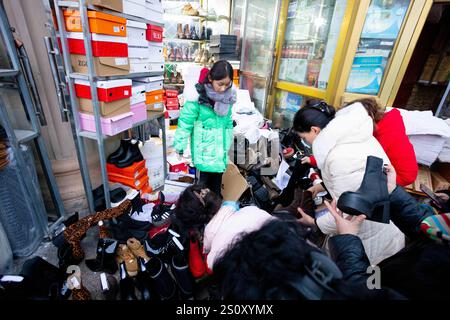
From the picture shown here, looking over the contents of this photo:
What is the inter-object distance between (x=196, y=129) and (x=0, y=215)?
1419 millimetres

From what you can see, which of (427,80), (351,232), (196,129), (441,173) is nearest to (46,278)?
(196,129)

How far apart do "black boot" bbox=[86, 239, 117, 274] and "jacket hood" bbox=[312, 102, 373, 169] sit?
1476 mm

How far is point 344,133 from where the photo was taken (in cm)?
112

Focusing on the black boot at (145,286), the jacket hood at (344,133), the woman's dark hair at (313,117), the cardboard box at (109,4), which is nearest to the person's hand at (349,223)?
the jacket hood at (344,133)

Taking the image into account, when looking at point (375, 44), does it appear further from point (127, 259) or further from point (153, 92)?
point (127, 259)

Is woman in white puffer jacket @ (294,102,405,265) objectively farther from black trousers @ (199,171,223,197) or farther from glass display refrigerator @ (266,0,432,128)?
glass display refrigerator @ (266,0,432,128)

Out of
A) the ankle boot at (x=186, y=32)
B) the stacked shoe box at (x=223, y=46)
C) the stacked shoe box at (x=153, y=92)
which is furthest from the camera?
the ankle boot at (x=186, y=32)

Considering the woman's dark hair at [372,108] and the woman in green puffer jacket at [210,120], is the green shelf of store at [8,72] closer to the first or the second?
the woman in green puffer jacket at [210,120]

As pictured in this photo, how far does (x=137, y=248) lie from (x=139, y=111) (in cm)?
113

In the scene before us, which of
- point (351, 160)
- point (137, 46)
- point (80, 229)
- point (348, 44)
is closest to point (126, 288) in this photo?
point (80, 229)

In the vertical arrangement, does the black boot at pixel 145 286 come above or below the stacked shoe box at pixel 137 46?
below

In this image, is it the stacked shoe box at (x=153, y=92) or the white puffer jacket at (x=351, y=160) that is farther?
the stacked shoe box at (x=153, y=92)

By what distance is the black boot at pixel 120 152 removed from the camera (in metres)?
2.00

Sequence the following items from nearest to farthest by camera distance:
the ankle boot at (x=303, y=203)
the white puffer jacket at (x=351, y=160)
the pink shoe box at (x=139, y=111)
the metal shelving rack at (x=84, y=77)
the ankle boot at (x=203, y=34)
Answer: the white puffer jacket at (x=351, y=160), the metal shelving rack at (x=84, y=77), the ankle boot at (x=303, y=203), the pink shoe box at (x=139, y=111), the ankle boot at (x=203, y=34)
